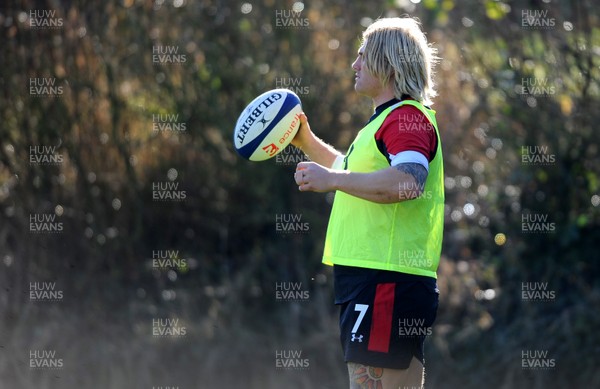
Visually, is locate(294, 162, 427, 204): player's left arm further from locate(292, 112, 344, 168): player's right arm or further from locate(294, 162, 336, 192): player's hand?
locate(292, 112, 344, 168): player's right arm

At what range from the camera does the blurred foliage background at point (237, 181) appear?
561 cm

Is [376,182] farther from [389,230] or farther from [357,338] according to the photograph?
[357,338]

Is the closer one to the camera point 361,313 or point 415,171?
point 415,171

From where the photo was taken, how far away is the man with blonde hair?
2787 millimetres

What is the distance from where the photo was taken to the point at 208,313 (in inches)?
234

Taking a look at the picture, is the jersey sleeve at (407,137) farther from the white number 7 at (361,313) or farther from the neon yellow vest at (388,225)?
the white number 7 at (361,313)

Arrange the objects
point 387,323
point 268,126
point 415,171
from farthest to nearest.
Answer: point 268,126 < point 387,323 < point 415,171

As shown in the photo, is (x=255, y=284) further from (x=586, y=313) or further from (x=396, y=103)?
(x=396, y=103)

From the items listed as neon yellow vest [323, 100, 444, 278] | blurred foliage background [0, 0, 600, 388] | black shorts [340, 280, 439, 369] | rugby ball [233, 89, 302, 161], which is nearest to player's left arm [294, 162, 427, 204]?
neon yellow vest [323, 100, 444, 278]

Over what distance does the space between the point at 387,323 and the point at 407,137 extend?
0.58 meters

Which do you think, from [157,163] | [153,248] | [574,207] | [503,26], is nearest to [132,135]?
[157,163]

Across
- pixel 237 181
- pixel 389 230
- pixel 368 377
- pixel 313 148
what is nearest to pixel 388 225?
pixel 389 230

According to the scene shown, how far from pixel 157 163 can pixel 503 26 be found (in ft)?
8.13

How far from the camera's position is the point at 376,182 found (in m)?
2.69
